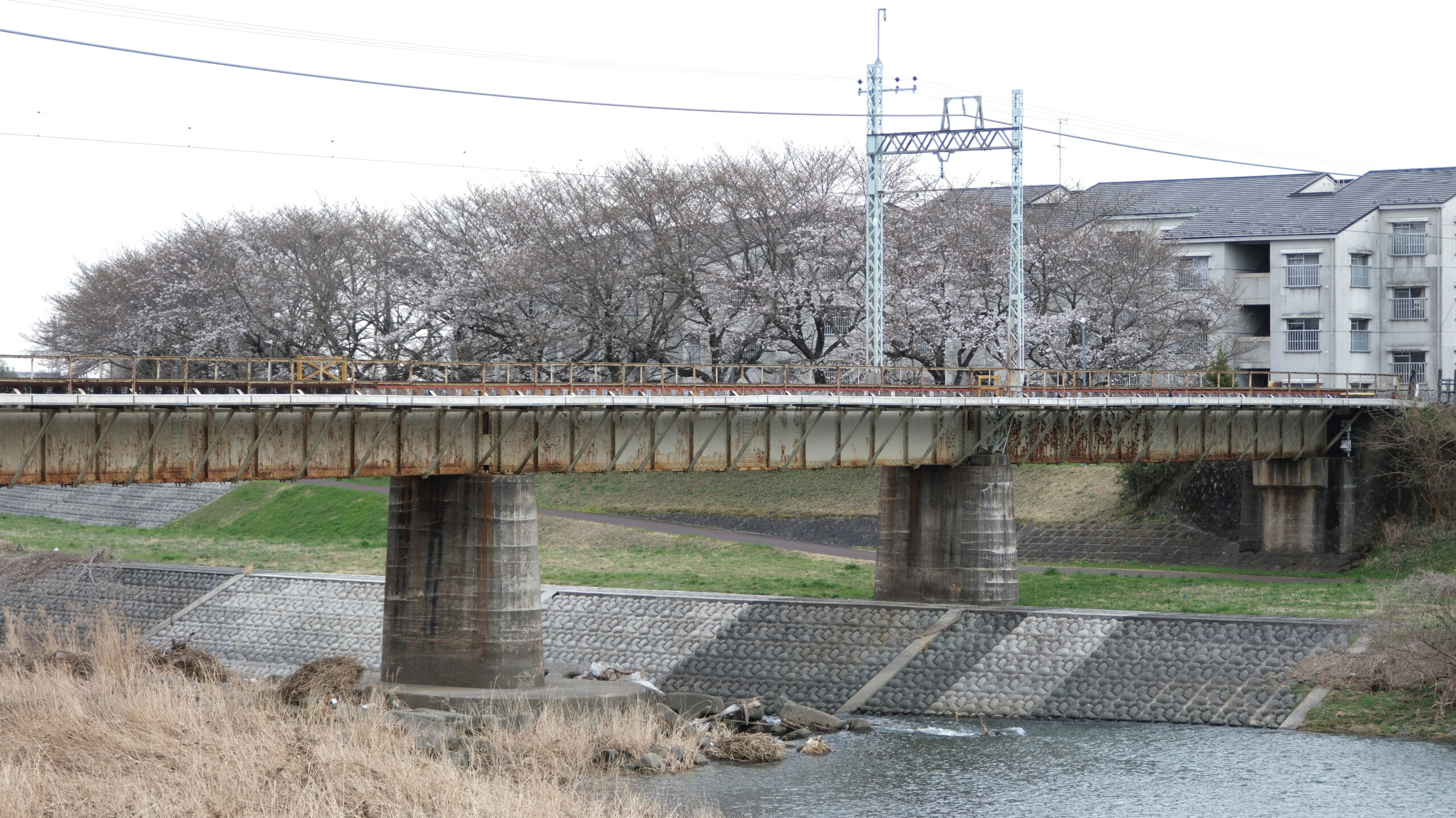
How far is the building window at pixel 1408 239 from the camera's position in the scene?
248 feet

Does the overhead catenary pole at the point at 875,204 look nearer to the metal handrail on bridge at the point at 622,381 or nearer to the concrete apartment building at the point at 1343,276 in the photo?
the metal handrail on bridge at the point at 622,381

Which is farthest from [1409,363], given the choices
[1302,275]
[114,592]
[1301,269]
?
[114,592]

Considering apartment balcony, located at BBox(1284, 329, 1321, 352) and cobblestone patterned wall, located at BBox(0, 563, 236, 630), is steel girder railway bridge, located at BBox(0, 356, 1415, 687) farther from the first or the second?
apartment balcony, located at BBox(1284, 329, 1321, 352)

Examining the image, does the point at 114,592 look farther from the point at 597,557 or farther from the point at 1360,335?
the point at 1360,335

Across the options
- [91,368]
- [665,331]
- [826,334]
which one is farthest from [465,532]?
[91,368]

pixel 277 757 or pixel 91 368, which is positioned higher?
pixel 91 368

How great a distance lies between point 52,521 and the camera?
8562cm

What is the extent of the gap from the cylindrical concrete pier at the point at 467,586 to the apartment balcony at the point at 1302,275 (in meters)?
51.5

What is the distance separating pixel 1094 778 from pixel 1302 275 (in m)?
51.4

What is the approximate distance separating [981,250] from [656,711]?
1559 inches

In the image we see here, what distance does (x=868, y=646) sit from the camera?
42719mm

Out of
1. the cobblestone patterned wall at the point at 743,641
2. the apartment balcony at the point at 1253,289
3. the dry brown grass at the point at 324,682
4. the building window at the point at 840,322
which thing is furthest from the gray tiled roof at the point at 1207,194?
the dry brown grass at the point at 324,682

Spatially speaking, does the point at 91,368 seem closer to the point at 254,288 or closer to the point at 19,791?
the point at 254,288

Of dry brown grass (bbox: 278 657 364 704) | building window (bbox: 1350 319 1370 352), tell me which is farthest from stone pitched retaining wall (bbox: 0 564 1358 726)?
building window (bbox: 1350 319 1370 352)
